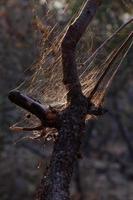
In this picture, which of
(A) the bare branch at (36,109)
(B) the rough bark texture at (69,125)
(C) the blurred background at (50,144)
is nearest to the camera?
(B) the rough bark texture at (69,125)

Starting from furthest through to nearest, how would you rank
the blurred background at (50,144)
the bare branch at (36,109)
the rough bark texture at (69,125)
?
1. the blurred background at (50,144)
2. the bare branch at (36,109)
3. the rough bark texture at (69,125)

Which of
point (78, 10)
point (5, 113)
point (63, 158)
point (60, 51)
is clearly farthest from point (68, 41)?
point (5, 113)

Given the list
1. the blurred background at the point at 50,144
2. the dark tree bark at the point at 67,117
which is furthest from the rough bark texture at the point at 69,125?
the blurred background at the point at 50,144

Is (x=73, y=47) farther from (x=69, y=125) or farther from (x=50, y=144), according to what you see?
(x=50, y=144)

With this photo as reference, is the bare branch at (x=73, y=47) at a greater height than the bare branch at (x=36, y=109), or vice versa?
the bare branch at (x=73, y=47)

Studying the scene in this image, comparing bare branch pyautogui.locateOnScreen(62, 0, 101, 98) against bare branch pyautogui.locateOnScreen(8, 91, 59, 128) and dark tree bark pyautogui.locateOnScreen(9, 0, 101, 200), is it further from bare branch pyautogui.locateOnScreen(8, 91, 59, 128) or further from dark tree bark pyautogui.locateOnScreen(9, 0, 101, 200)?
bare branch pyautogui.locateOnScreen(8, 91, 59, 128)

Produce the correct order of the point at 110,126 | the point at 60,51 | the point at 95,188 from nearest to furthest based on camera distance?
the point at 60,51, the point at 95,188, the point at 110,126

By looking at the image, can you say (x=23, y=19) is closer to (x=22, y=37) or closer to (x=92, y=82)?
(x=22, y=37)

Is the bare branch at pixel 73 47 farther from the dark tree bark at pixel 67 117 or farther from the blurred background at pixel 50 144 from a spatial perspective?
the blurred background at pixel 50 144

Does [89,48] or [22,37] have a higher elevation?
[22,37]
